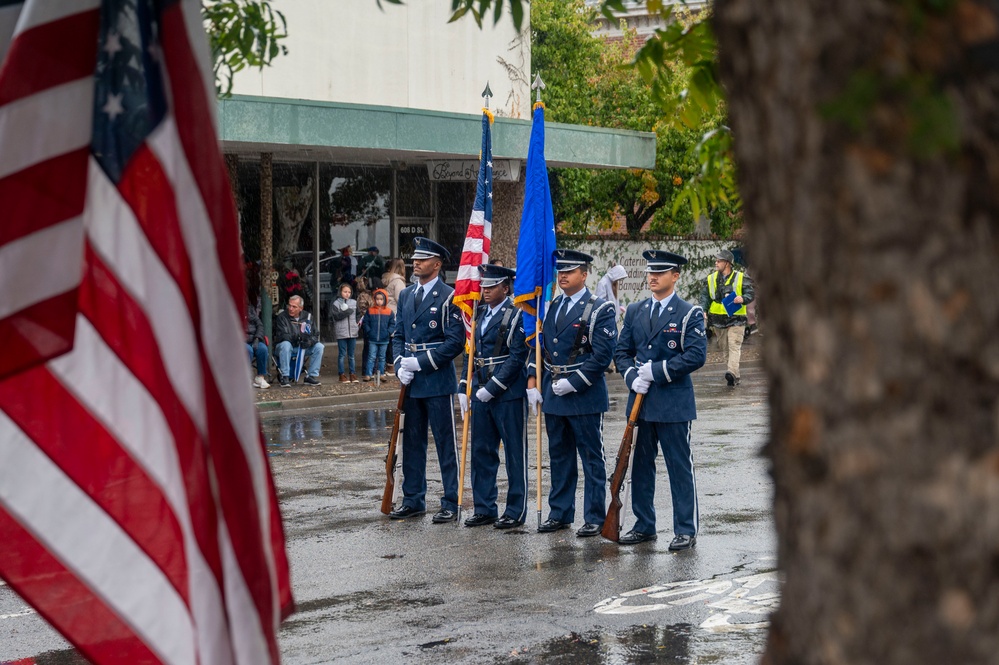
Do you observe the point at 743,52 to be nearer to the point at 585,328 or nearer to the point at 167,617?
the point at 167,617

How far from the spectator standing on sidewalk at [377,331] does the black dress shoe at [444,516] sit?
31.2 ft

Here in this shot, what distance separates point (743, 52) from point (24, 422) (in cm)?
228

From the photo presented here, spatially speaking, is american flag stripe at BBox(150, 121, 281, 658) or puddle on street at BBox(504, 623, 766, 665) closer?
american flag stripe at BBox(150, 121, 281, 658)

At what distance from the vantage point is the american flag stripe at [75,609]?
3.00 metres

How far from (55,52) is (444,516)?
6883 millimetres

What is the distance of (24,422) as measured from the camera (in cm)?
313

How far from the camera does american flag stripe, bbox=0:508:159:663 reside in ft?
9.86

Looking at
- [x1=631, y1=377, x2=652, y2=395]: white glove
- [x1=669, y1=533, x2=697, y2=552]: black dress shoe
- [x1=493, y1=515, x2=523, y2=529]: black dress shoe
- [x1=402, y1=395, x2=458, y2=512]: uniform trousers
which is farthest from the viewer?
[x1=402, y1=395, x2=458, y2=512]: uniform trousers

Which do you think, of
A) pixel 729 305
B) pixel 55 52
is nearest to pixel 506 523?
pixel 55 52

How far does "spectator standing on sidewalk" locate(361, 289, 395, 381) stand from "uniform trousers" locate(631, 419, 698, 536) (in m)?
10.5

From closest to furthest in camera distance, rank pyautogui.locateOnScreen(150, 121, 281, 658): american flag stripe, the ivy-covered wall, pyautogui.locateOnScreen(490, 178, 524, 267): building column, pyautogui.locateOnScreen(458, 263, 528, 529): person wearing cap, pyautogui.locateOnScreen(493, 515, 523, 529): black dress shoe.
Result: pyautogui.locateOnScreen(150, 121, 281, 658): american flag stripe, pyautogui.locateOnScreen(493, 515, 523, 529): black dress shoe, pyautogui.locateOnScreen(458, 263, 528, 529): person wearing cap, pyautogui.locateOnScreen(490, 178, 524, 267): building column, the ivy-covered wall

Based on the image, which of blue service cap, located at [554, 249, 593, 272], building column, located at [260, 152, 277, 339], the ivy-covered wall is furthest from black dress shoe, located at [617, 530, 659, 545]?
the ivy-covered wall

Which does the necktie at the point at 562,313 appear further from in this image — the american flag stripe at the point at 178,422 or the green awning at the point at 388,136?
the green awning at the point at 388,136

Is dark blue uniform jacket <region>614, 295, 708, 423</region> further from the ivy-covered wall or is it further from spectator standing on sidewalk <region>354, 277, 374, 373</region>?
the ivy-covered wall
